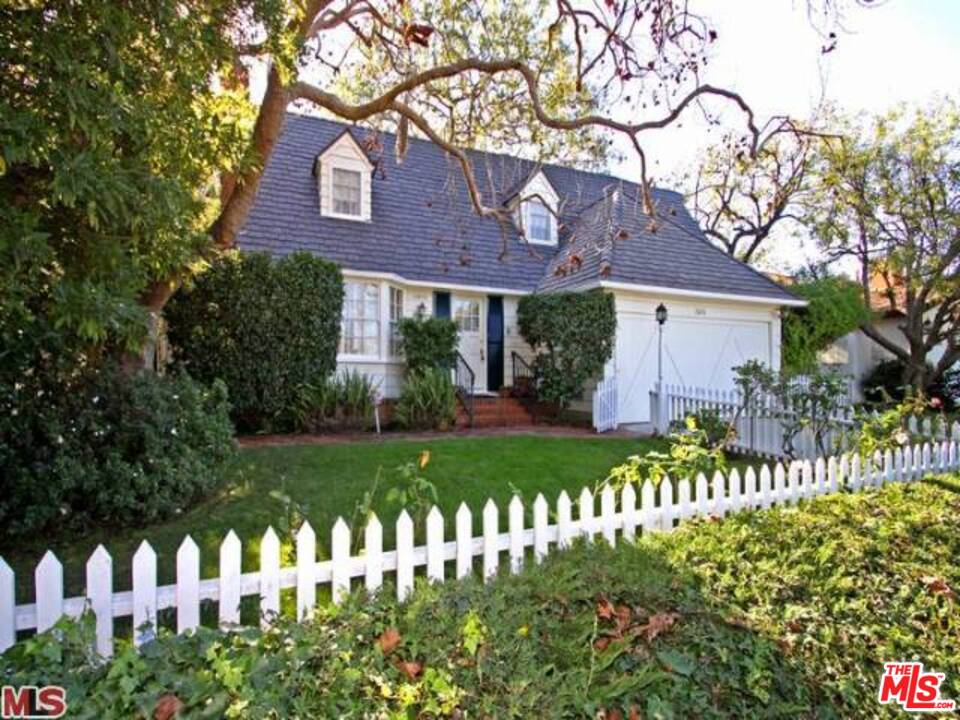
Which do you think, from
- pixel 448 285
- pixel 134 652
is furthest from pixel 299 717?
pixel 448 285

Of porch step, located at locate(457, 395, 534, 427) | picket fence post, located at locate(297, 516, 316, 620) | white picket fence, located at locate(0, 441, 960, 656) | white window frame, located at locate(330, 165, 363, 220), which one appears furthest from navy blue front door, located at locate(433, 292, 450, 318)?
picket fence post, located at locate(297, 516, 316, 620)

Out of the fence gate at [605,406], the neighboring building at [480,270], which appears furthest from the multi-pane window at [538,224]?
the fence gate at [605,406]

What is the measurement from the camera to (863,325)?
1934 centimetres

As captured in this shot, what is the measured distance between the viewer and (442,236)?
50.4 feet

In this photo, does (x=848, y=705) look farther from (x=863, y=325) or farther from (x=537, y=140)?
(x=863, y=325)

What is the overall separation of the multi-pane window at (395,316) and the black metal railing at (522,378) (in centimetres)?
303

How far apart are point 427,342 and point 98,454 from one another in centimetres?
745

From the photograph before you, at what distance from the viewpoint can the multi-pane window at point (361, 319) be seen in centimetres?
1273

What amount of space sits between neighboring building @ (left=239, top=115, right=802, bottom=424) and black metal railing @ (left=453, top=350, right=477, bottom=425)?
2.51ft

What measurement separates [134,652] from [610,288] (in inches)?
449

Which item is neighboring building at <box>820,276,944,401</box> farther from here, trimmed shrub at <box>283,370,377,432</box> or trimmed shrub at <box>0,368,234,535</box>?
trimmed shrub at <box>0,368,234,535</box>

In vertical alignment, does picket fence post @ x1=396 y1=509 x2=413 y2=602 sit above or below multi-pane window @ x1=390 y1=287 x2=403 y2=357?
below

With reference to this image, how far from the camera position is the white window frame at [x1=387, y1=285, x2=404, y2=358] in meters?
13.1

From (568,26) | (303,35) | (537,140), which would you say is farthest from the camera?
(537,140)
